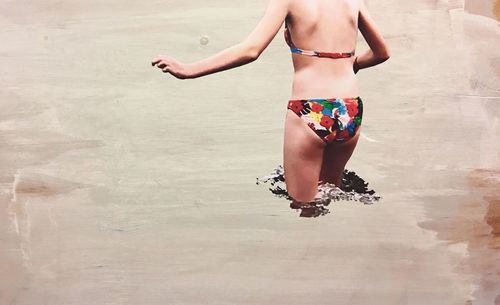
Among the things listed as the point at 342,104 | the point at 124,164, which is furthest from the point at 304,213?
the point at 124,164

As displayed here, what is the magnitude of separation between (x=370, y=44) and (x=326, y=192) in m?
0.51

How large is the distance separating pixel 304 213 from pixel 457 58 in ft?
2.41

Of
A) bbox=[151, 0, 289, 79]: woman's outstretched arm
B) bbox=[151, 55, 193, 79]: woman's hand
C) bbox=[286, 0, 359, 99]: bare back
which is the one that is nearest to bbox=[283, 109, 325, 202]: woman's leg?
bbox=[286, 0, 359, 99]: bare back

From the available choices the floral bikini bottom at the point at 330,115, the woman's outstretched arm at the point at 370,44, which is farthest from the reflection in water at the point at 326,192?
the woman's outstretched arm at the point at 370,44

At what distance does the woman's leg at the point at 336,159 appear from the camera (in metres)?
2.08

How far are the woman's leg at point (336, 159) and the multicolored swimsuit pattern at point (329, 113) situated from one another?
27mm

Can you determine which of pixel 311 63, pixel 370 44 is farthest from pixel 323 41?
pixel 370 44

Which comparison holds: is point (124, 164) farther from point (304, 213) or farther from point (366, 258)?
point (366, 258)

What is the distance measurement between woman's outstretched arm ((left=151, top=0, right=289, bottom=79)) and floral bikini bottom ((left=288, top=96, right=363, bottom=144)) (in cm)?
21

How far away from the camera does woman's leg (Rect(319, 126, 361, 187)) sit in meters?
2.08

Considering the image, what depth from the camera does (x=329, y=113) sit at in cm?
202

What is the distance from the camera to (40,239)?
215 centimetres

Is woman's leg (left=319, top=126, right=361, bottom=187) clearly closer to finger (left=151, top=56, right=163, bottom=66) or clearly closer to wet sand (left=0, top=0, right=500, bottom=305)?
wet sand (left=0, top=0, right=500, bottom=305)

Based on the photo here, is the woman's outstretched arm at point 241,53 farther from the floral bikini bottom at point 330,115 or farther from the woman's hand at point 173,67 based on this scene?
the floral bikini bottom at point 330,115
